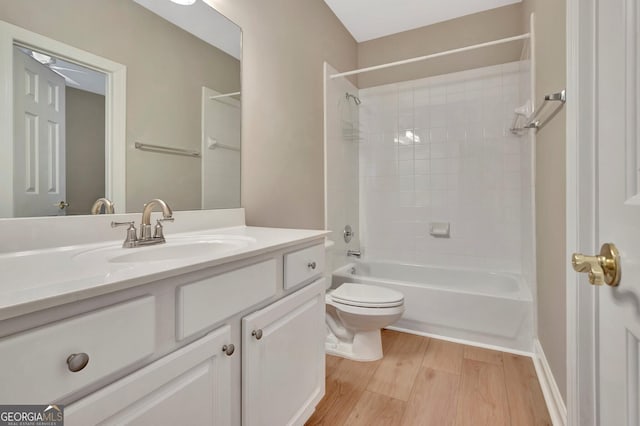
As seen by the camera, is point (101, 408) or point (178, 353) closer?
point (101, 408)

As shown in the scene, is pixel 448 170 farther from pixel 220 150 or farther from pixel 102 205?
pixel 102 205

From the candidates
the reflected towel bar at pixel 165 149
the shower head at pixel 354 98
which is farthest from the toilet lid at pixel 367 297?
the shower head at pixel 354 98

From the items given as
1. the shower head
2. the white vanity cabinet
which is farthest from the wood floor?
the shower head

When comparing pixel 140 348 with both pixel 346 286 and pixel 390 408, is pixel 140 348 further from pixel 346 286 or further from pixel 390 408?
pixel 346 286

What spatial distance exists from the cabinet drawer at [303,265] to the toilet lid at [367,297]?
55cm

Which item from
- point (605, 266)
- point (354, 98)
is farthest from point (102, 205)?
point (354, 98)

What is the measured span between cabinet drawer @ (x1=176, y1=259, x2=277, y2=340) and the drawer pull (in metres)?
0.19

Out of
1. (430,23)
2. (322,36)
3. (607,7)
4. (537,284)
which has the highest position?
(430,23)

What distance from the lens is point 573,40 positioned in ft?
2.29

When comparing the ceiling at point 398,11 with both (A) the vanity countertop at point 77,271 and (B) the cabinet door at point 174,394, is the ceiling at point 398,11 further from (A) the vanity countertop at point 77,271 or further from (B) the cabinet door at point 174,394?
(B) the cabinet door at point 174,394

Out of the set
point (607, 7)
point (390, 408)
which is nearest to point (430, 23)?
point (607, 7)

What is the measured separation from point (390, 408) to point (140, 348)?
49.2 inches

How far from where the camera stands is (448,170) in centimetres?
266

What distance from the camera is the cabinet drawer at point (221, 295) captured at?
2.26 ft
